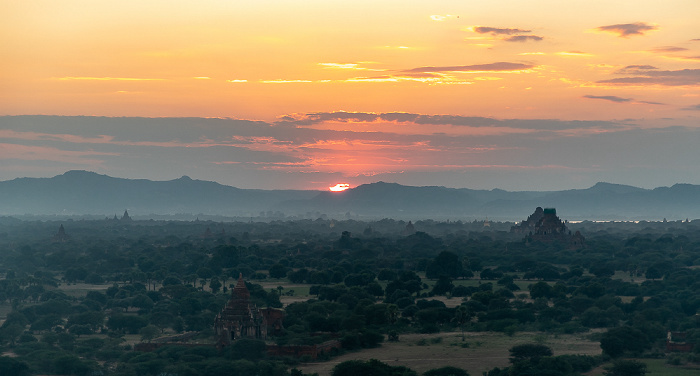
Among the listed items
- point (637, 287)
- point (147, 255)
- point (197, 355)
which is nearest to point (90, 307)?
point (197, 355)

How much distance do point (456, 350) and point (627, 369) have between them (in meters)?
14.0

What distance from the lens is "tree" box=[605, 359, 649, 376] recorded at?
186ft

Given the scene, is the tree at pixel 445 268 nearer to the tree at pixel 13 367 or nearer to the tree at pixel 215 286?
the tree at pixel 215 286

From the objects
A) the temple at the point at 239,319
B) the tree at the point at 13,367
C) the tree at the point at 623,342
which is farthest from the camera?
the temple at the point at 239,319

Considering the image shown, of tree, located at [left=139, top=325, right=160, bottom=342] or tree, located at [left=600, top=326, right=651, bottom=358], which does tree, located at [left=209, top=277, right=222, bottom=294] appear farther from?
tree, located at [left=600, top=326, right=651, bottom=358]

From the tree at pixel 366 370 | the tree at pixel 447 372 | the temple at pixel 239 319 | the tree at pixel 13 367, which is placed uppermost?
the temple at pixel 239 319

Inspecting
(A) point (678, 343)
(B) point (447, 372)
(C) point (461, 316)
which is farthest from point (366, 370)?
(C) point (461, 316)

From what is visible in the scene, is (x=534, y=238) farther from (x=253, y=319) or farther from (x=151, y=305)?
(x=253, y=319)

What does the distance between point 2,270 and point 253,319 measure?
85041mm

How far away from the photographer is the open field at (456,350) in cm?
6234

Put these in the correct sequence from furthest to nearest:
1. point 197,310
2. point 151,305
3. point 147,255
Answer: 1. point 147,255
2. point 151,305
3. point 197,310

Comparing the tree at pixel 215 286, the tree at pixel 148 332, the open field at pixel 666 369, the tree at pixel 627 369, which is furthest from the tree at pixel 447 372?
the tree at pixel 215 286

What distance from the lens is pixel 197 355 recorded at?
6144 centimetres

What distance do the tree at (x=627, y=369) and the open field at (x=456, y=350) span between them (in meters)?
7.03
